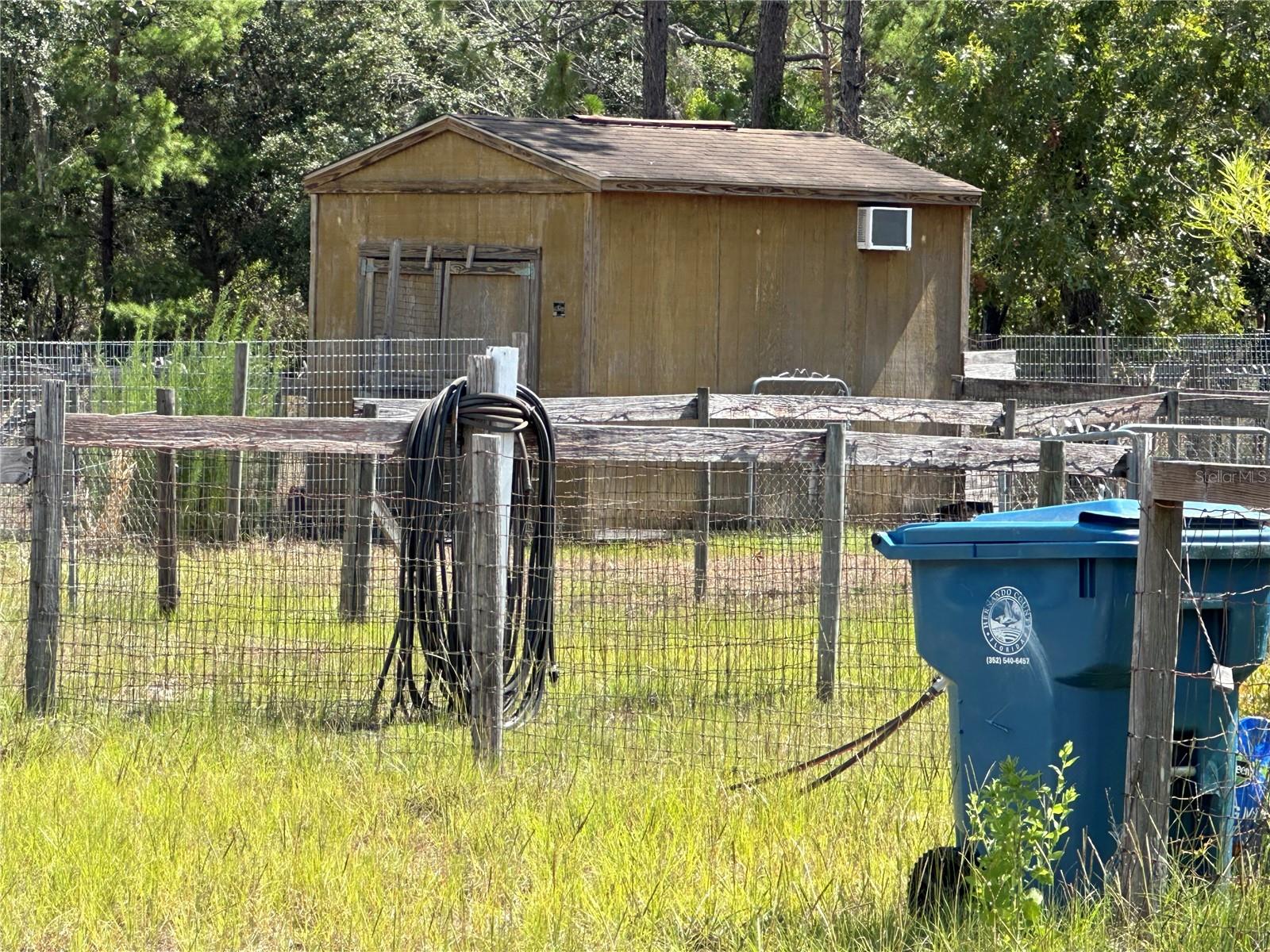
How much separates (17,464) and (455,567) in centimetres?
211

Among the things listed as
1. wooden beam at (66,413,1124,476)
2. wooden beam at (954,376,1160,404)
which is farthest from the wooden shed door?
wooden beam at (66,413,1124,476)

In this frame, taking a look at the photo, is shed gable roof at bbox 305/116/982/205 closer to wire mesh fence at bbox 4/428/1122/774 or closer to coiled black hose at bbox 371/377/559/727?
wire mesh fence at bbox 4/428/1122/774

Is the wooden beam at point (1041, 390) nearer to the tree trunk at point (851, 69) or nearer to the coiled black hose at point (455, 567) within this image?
the coiled black hose at point (455, 567)

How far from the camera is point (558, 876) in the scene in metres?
4.97

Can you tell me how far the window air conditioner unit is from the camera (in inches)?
646

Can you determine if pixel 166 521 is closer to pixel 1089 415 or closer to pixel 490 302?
pixel 490 302

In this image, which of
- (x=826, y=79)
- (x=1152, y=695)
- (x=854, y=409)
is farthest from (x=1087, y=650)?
(x=826, y=79)

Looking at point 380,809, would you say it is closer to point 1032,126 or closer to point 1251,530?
point 1251,530

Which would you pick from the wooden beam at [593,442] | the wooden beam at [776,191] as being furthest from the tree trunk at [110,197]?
the wooden beam at [593,442]

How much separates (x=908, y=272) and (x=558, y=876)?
12950mm

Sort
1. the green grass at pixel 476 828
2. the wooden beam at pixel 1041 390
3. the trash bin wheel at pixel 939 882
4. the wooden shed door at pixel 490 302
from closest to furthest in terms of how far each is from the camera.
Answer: the trash bin wheel at pixel 939 882
the green grass at pixel 476 828
the wooden beam at pixel 1041 390
the wooden shed door at pixel 490 302

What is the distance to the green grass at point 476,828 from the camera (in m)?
4.52

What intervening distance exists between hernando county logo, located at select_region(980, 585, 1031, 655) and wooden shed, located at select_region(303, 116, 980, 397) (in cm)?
1126

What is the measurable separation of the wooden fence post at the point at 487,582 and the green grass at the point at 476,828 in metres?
0.16
